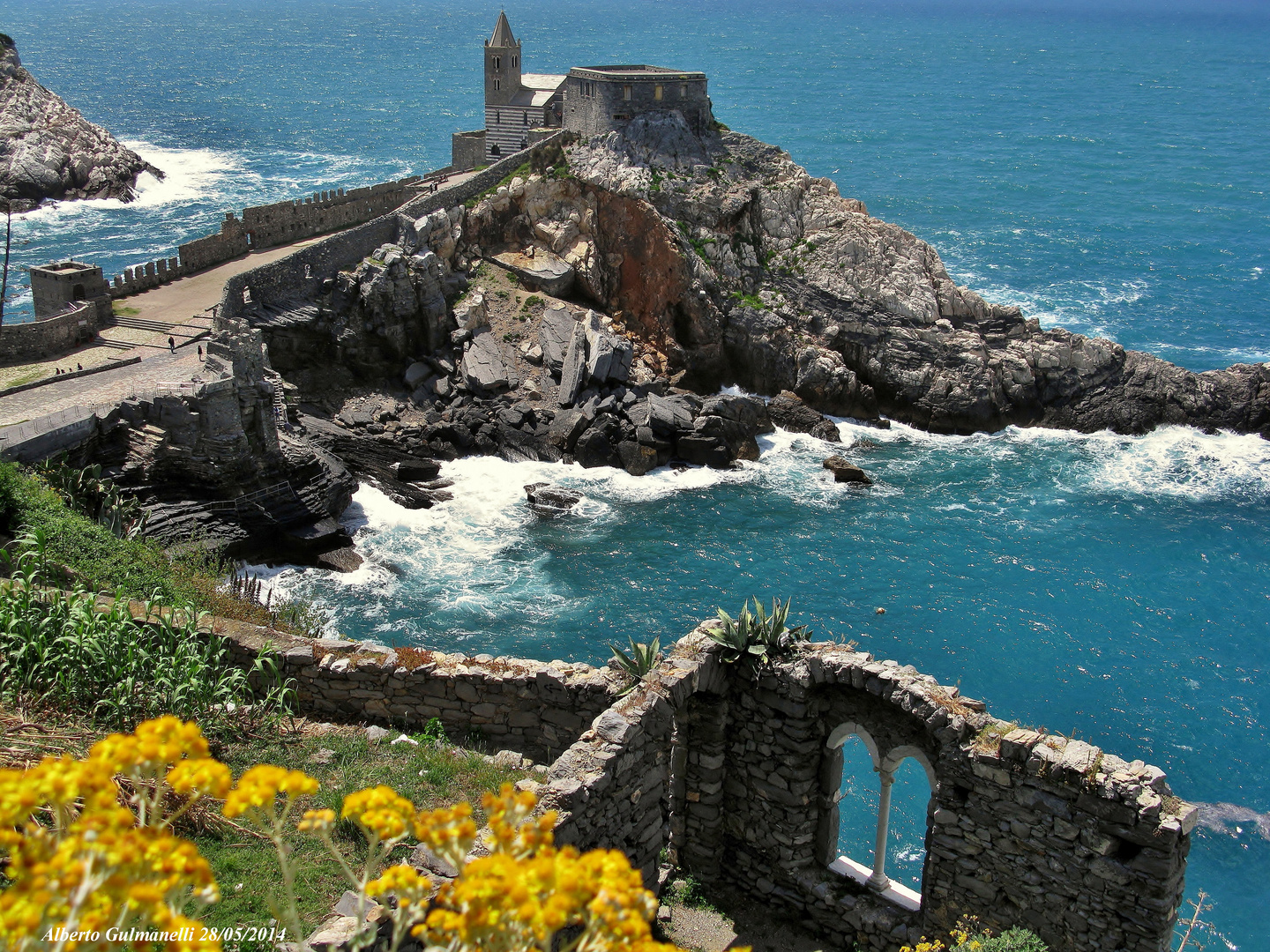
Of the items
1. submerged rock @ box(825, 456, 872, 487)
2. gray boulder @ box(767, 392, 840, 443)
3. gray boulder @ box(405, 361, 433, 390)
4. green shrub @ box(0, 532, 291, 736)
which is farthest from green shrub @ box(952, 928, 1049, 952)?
gray boulder @ box(405, 361, 433, 390)

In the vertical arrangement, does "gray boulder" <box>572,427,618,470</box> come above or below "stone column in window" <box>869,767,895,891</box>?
below

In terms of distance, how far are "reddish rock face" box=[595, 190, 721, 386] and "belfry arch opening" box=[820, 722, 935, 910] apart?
24.9 metres

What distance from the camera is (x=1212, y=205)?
81625mm

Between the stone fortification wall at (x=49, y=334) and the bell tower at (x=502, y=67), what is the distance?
97.2 feet

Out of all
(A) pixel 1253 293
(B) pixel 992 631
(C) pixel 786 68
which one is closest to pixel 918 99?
(C) pixel 786 68

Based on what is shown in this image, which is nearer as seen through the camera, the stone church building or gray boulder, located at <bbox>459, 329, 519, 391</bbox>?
gray boulder, located at <bbox>459, 329, 519, 391</bbox>

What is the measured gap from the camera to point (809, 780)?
14.9 metres

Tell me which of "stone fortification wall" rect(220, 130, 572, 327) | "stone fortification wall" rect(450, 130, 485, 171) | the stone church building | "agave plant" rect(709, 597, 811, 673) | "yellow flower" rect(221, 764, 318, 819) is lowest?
"agave plant" rect(709, 597, 811, 673)

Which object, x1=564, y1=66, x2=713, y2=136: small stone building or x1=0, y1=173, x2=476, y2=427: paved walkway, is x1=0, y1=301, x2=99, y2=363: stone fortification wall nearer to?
x1=0, y1=173, x2=476, y2=427: paved walkway

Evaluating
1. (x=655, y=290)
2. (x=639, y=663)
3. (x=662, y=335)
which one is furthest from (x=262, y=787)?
(x=655, y=290)

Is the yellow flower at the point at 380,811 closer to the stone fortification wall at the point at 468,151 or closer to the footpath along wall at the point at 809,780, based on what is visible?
the footpath along wall at the point at 809,780

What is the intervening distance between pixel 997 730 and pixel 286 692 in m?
9.71

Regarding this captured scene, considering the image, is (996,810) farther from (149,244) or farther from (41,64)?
(41,64)

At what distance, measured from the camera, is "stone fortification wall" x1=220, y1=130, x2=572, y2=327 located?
42.7 meters
